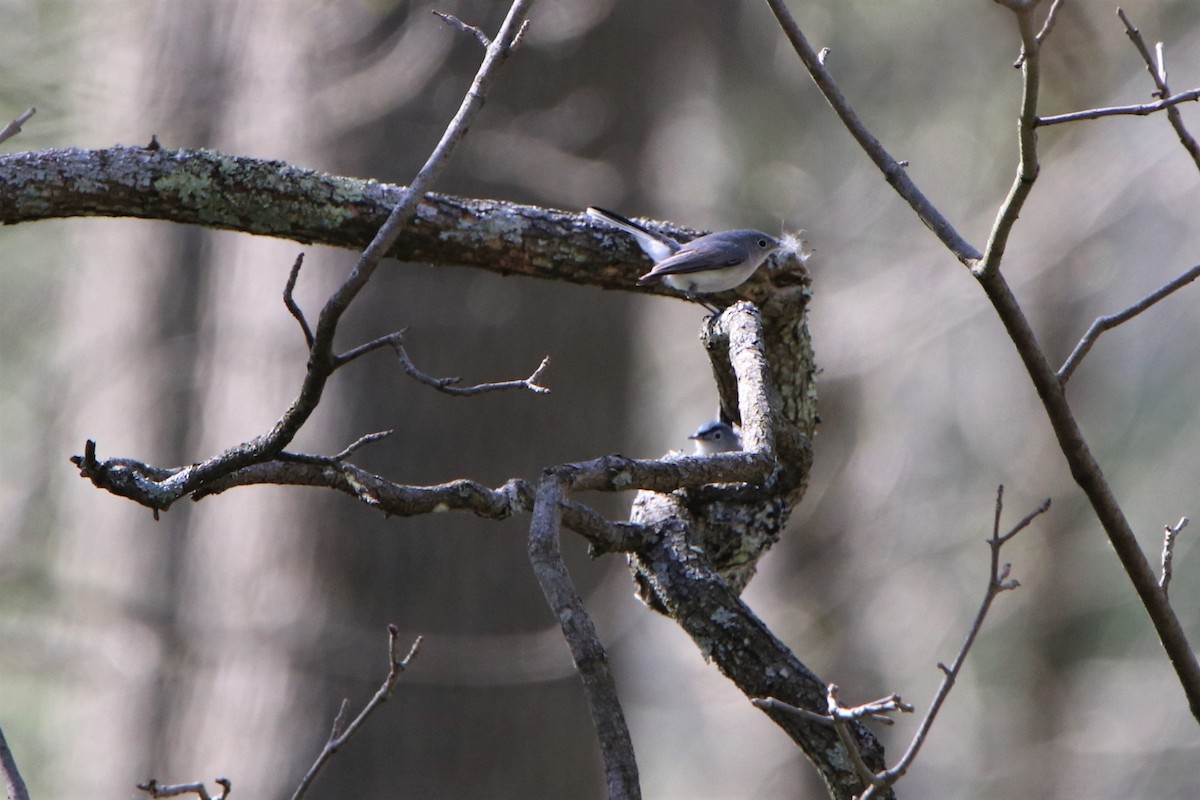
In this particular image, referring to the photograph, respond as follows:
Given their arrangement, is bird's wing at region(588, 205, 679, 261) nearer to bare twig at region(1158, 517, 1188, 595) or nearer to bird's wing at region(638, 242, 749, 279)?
bird's wing at region(638, 242, 749, 279)

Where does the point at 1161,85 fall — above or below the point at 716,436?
below

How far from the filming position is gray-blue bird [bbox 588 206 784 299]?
253cm

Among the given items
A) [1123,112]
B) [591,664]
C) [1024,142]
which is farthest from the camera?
[1123,112]

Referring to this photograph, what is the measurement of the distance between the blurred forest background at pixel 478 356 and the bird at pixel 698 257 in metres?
1.45

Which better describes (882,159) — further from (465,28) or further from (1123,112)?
(465,28)

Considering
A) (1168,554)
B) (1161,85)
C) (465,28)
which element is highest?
(465,28)

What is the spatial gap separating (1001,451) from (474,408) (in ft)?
23.2

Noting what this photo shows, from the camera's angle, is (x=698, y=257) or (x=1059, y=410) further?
(x=698, y=257)

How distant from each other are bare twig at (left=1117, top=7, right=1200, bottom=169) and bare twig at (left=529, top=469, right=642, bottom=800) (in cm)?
100

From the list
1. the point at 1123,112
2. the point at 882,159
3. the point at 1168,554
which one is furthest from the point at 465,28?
the point at 1168,554

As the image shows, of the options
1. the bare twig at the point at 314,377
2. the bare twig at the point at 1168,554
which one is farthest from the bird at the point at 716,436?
the bare twig at the point at 314,377

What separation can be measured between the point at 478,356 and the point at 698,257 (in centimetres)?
154

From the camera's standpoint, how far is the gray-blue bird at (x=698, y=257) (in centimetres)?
253

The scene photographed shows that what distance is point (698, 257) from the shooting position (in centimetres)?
270
